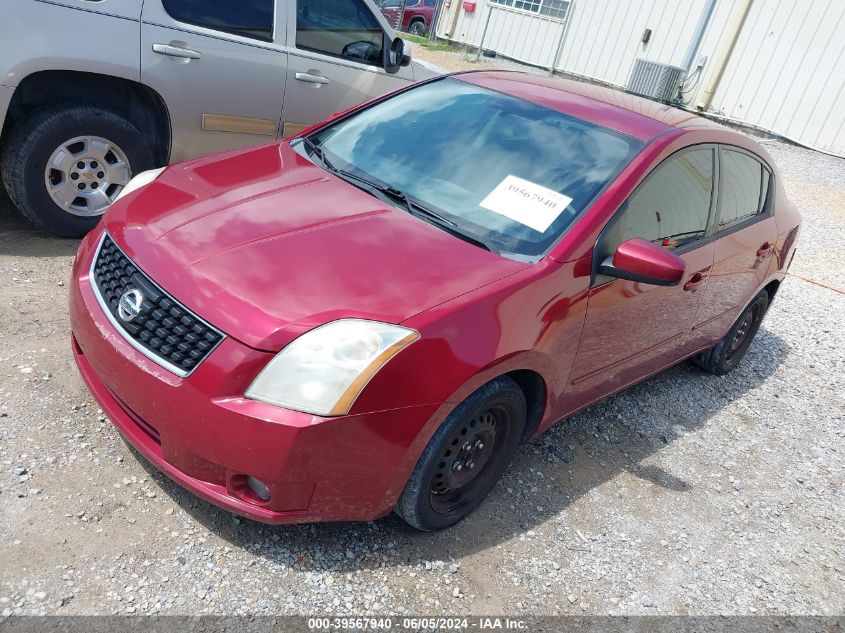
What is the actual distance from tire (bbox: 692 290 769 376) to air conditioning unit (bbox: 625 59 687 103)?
34.6 feet

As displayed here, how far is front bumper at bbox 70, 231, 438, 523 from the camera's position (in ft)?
7.27

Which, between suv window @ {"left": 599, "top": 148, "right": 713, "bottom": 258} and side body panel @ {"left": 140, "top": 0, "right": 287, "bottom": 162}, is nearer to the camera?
suv window @ {"left": 599, "top": 148, "right": 713, "bottom": 258}

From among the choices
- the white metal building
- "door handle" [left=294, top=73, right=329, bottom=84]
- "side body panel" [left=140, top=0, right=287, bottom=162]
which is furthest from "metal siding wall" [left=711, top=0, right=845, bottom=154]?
"side body panel" [left=140, top=0, right=287, bottom=162]

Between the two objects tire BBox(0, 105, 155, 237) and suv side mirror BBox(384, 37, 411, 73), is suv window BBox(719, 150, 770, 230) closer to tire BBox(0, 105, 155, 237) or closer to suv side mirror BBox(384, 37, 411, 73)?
suv side mirror BBox(384, 37, 411, 73)

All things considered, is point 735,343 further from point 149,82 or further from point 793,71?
point 793,71

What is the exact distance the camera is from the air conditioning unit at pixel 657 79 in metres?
14.3

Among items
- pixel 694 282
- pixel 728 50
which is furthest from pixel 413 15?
pixel 694 282

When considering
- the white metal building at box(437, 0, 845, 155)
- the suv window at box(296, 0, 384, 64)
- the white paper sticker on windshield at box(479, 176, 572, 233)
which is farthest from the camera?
the white metal building at box(437, 0, 845, 155)

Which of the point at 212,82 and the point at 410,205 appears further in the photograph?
the point at 212,82

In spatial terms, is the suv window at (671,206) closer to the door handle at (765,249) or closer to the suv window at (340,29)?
the door handle at (765,249)

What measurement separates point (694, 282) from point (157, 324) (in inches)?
101

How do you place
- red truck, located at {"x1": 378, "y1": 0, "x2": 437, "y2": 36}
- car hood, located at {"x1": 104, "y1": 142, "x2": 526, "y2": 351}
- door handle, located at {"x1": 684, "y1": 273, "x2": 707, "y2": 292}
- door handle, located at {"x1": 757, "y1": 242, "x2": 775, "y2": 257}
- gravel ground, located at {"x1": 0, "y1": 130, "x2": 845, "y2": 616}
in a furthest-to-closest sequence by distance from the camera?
red truck, located at {"x1": 378, "y1": 0, "x2": 437, "y2": 36}
door handle, located at {"x1": 757, "y1": 242, "x2": 775, "y2": 257}
door handle, located at {"x1": 684, "y1": 273, "x2": 707, "y2": 292}
gravel ground, located at {"x1": 0, "y1": 130, "x2": 845, "y2": 616}
car hood, located at {"x1": 104, "y1": 142, "x2": 526, "y2": 351}

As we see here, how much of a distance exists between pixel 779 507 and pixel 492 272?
7.14 feet

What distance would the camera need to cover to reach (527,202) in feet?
9.91
